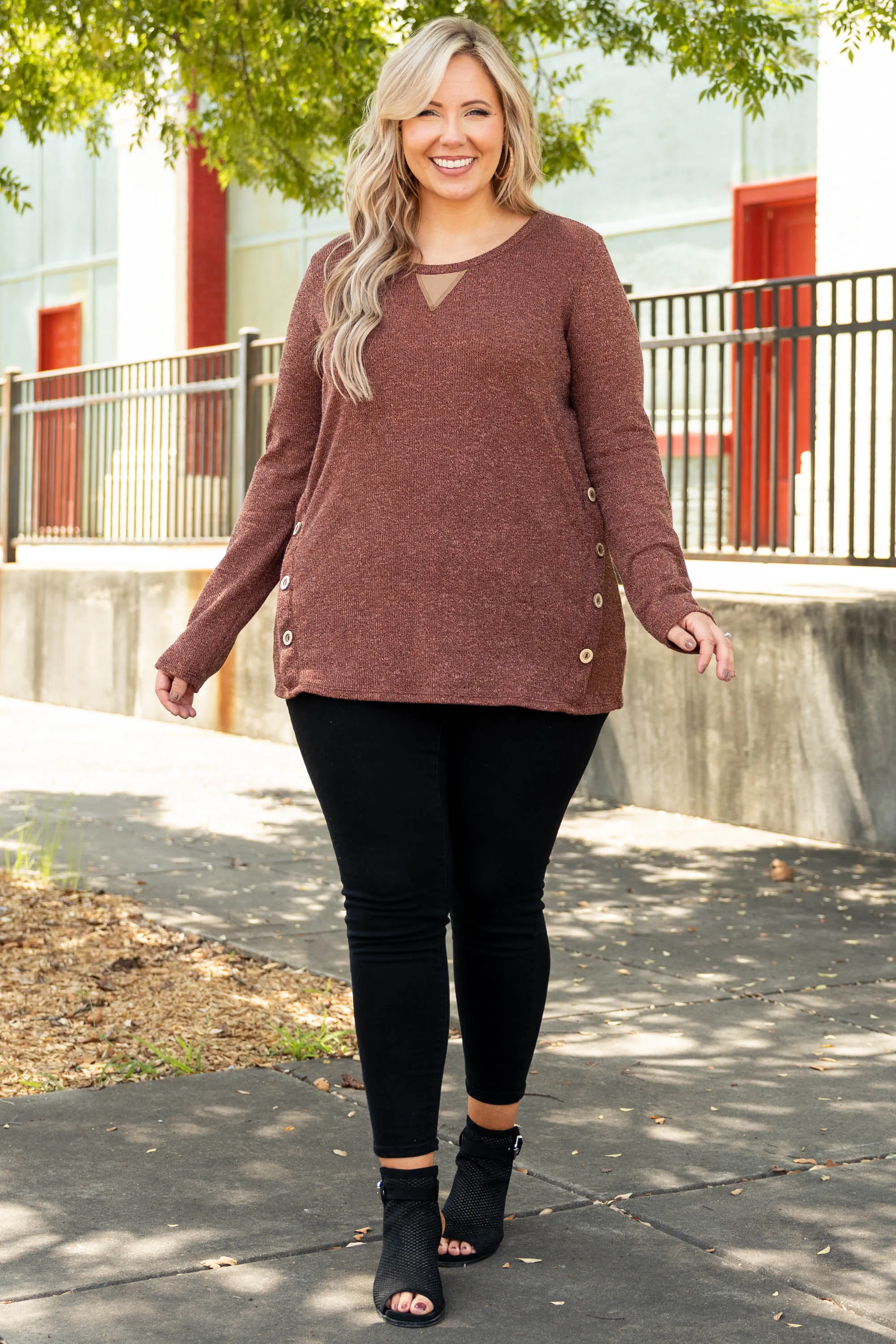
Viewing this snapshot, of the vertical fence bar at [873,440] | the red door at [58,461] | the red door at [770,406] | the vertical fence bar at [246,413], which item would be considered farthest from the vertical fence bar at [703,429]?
the red door at [58,461]

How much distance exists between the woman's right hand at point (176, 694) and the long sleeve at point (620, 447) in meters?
0.80

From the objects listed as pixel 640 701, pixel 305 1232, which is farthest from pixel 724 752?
pixel 305 1232

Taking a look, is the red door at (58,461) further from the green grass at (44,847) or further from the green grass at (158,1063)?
the green grass at (158,1063)

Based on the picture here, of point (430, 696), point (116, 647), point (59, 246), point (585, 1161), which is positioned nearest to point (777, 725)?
point (585, 1161)

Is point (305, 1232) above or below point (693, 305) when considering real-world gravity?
below

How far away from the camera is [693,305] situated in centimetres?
1137

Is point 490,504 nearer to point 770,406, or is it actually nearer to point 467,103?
point 467,103

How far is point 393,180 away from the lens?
3014mm

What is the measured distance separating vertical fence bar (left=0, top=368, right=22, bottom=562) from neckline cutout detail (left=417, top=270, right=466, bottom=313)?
1140 cm

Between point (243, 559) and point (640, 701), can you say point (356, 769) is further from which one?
point (640, 701)

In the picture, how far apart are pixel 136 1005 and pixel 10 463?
9773 mm

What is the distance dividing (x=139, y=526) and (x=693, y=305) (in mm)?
4052

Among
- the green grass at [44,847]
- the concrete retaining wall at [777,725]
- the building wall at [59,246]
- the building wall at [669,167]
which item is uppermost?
the building wall at [59,246]

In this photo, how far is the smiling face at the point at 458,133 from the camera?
2957mm
